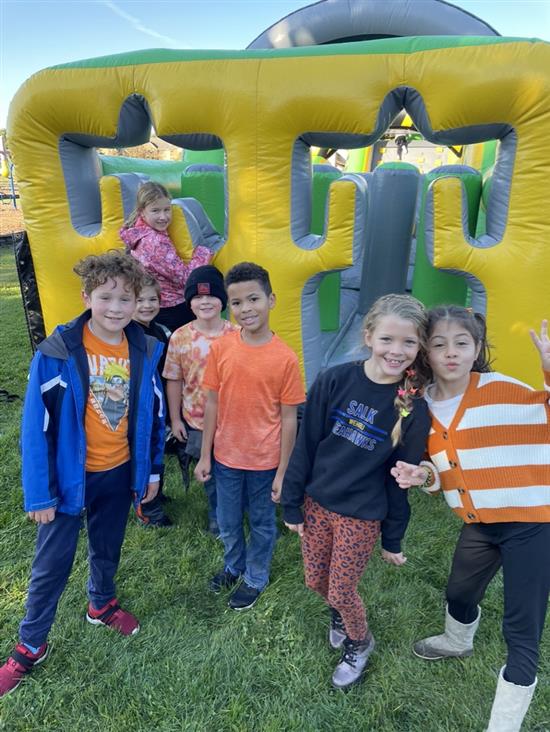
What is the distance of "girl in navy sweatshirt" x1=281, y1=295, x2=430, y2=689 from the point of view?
Result: 157 cm

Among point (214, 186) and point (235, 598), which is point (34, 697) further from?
point (214, 186)

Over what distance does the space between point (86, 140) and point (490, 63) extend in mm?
2410

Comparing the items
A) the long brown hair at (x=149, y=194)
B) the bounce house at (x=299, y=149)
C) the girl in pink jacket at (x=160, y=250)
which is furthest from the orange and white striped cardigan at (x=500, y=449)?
the long brown hair at (x=149, y=194)

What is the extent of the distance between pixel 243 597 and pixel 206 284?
139cm

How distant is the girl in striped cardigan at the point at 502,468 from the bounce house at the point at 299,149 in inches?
56.3

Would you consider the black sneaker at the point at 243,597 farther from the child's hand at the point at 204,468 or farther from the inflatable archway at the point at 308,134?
the inflatable archway at the point at 308,134

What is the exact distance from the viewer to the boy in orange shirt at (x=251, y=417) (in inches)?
75.0

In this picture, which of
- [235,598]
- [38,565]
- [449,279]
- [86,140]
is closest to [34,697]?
[38,565]

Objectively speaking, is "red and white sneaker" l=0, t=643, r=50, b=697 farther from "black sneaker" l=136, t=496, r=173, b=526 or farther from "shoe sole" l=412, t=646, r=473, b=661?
"shoe sole" l=412, t=646, r=473, b=661

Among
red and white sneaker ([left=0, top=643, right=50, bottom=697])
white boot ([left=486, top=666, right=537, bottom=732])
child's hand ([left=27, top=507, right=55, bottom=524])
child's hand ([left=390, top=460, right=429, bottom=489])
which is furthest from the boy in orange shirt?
white boot ([left=486, top=666, right=537, bottom=732])

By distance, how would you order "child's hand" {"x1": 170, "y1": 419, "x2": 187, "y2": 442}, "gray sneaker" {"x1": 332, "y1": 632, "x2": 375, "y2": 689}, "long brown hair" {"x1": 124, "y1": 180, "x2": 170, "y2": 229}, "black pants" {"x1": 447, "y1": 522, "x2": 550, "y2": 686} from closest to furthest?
1. "black pants" {"x1": 447, "y1": 522, "x2": 550, "y2": 686}
2. "gray sneaker" {"x1": 332, "y1": 632, "x2": 375, "y2": 689}
3. "child's hand" {"x1": 170, "y1": 419, "x2": 187, "y2": 442}
4. "long brown hair" {"x1": 124, "y1": 180, "x2": 170, "y2": 229}

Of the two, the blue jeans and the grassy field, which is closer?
the grassy field

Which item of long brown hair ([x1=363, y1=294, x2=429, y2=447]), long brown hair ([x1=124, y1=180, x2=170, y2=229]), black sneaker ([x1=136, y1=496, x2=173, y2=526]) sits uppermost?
long brown hair ([x1=124, y1=180, x2=170, y2=229])

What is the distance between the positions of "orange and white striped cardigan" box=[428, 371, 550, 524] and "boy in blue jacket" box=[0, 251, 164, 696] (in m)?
1.10
